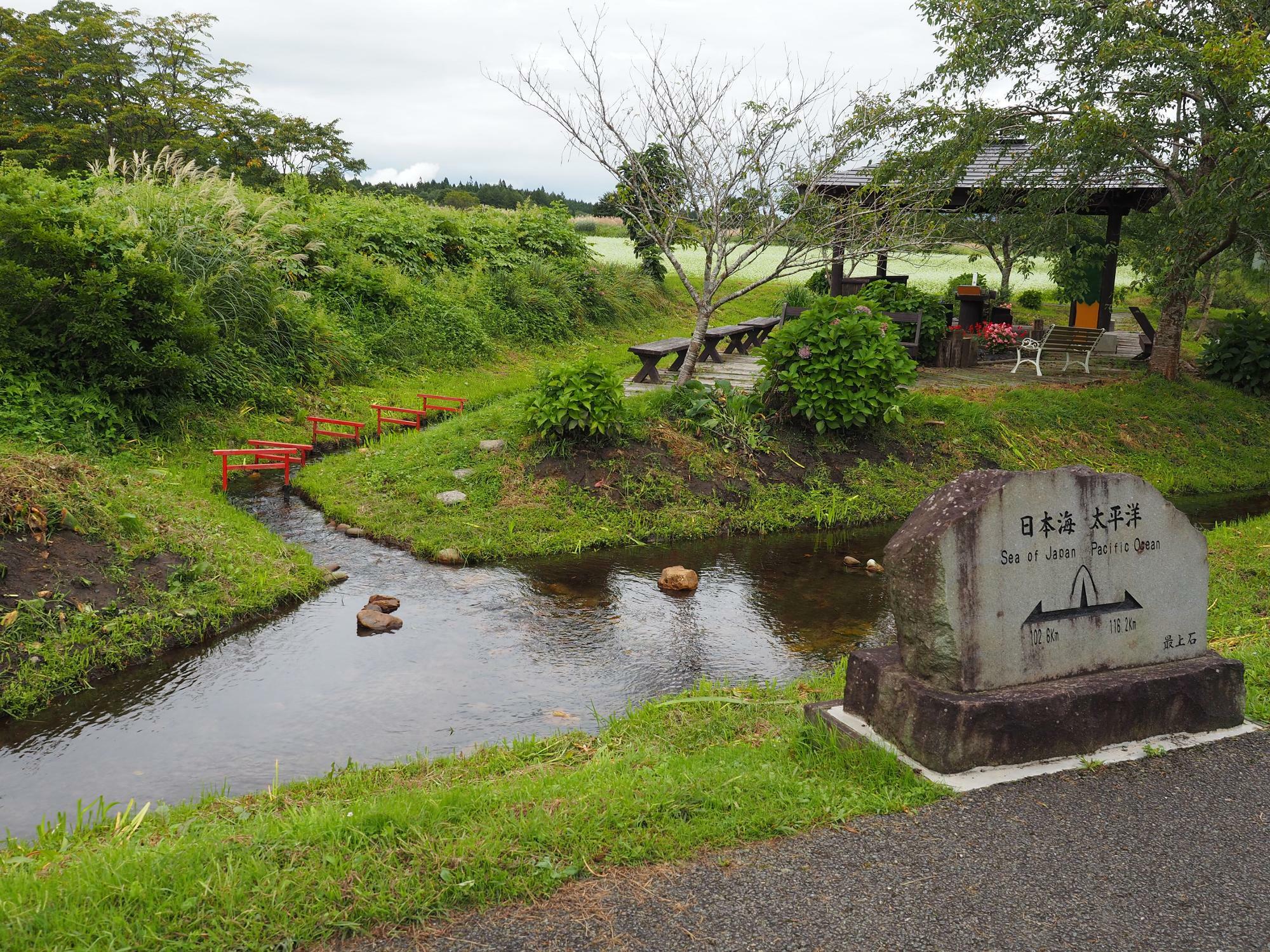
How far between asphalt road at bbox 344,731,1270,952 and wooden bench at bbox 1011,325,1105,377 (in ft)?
43.9

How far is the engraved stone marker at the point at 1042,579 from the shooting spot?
4.16 m

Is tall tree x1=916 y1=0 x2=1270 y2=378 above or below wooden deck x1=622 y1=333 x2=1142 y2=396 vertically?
above

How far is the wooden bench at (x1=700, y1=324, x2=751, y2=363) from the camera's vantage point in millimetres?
16422

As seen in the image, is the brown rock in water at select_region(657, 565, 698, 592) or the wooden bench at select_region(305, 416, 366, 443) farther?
the wooden bench at select_region(305, 416, 366, 443)

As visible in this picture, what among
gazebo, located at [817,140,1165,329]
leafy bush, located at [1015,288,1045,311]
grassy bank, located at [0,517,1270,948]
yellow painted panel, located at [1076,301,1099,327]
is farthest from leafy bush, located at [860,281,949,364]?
A: grassy bank, located at [0,517,1270,948]

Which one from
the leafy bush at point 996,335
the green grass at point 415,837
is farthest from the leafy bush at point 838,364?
the green grass at point 415,837

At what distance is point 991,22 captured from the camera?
43.0ft

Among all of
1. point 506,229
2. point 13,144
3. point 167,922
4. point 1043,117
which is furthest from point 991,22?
point 13,144

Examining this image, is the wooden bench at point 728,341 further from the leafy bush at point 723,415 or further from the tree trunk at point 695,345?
the leafy bush at point 723,415

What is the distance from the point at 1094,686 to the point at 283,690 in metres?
4.66

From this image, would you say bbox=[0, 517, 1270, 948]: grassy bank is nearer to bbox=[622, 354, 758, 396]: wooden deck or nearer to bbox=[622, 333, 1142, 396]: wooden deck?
bbox=[622, 354, 758, 396]: wooden deck

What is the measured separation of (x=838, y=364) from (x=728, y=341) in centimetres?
846

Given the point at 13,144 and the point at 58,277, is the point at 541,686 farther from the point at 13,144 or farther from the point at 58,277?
the point at 13,144

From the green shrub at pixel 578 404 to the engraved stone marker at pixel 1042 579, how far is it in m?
6.03
